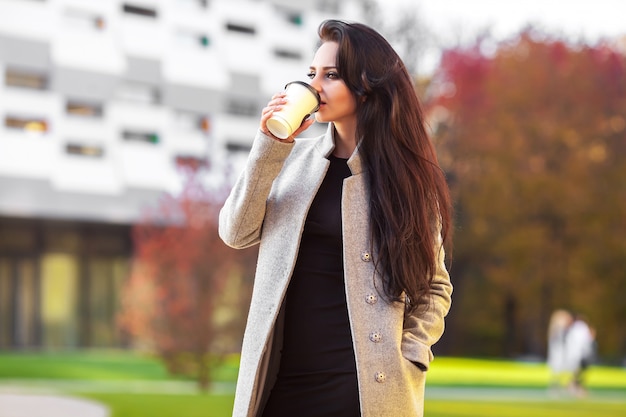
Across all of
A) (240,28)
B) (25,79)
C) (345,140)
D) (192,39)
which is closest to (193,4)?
(192,39)

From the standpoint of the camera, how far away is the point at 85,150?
103 ft

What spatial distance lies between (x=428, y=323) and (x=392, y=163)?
1.58ft

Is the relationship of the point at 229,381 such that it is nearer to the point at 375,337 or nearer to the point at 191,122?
the point at 191,122

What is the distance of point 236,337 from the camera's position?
620 inches

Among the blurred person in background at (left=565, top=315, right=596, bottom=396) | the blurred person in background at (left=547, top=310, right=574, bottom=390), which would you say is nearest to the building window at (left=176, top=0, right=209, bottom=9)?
the blurred person in background at (left=547, top=310, right=574, bottom=390)

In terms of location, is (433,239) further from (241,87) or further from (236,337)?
(241,87)

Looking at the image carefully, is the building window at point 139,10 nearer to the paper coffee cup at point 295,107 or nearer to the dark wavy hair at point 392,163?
the dark wavy hair at point 392,163

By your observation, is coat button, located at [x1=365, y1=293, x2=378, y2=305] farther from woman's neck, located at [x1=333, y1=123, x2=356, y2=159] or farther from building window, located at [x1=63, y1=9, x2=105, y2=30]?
building window, located at [x1=63, y1=9, x2=105, y2=30]

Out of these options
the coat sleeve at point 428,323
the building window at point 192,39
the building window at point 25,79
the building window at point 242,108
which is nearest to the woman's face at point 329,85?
the coat sleeve at point 428,323

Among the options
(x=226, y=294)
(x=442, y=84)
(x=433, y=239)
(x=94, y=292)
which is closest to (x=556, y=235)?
(x=442, y=84)

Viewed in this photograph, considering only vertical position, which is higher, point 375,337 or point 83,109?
point 83,109

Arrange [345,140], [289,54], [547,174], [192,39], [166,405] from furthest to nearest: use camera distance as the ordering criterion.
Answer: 1. [289,54]
2. [192,39]
3. [547,174]
4. [166,405]
5. [345,140]

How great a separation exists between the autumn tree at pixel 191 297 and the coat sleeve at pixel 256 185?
1273 centimetres

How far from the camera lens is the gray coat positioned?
2.87m
